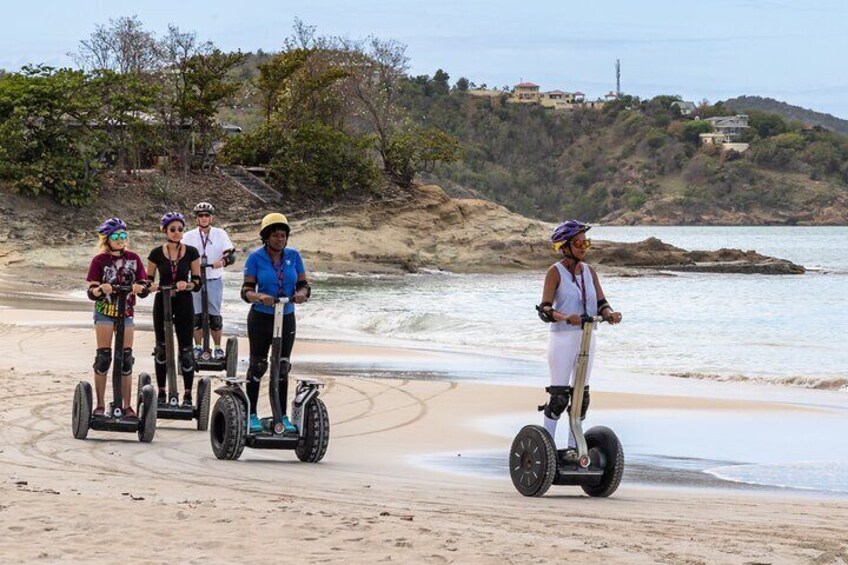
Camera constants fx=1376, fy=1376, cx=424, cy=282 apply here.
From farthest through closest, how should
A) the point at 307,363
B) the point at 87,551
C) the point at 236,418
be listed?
the point at 307,363
the point at 236,418
the point at 87,551

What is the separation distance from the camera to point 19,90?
42.1 metres

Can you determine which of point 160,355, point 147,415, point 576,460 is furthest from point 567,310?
point 160,355

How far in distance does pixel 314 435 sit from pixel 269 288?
1.04 meters

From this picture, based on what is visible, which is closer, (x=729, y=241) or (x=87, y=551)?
(x=87, y=551)

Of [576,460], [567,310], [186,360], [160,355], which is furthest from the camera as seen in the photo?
[186,360]

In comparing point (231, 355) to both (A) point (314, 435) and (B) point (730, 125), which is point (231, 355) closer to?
(A) point (314, 435)

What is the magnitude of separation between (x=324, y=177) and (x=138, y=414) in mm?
39673

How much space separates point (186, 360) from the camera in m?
11.5

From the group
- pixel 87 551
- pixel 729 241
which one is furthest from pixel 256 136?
pixel 729 241

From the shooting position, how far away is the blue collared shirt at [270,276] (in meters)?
9.30

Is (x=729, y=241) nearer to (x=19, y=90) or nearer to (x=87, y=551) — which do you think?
(x=19, y=90)

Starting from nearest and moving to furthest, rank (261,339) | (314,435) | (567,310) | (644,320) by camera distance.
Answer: (567,310) < (314,435) < (261,339) < (644,320)

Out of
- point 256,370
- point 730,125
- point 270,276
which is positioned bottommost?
point 256,370

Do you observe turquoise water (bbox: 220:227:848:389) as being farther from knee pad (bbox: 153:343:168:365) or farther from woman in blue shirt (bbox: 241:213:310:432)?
woman in blue shirt (bbox: 241:213:310:432)
